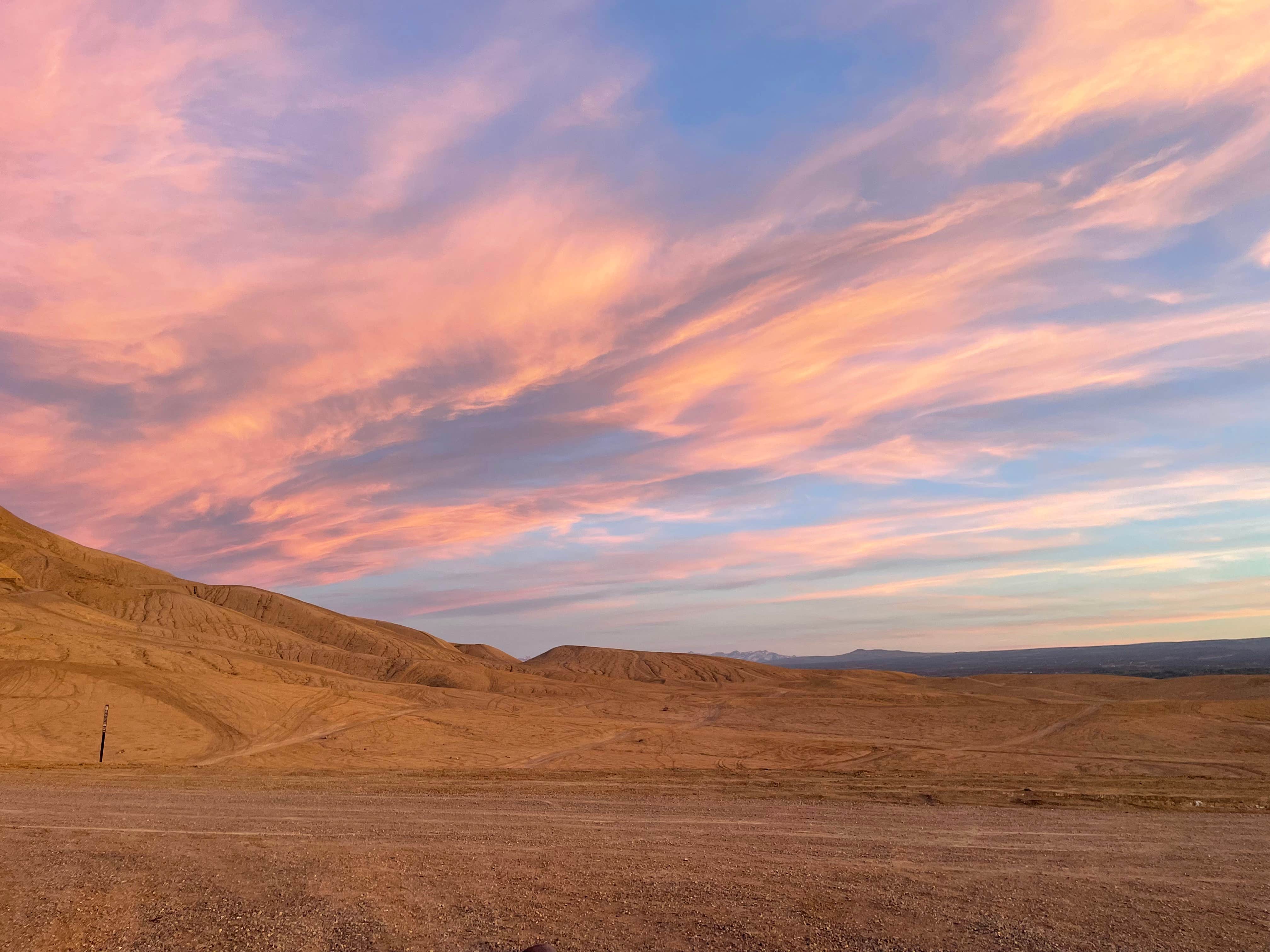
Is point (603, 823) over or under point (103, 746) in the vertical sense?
under

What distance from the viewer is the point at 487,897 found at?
34.4 ft

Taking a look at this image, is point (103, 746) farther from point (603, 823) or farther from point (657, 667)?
point (657, 667)

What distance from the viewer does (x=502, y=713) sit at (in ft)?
154

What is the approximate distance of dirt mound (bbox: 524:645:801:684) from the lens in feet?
305

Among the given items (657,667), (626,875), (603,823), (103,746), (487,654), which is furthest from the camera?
(487,654)

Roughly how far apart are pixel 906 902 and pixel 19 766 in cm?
2785

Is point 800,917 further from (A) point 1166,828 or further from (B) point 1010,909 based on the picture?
(A) point 1166,828

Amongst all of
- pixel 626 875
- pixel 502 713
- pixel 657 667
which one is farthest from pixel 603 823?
pixel 657 667

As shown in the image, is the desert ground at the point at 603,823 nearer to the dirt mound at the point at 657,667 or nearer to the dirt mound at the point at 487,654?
the dirt mound at the point at 657,667

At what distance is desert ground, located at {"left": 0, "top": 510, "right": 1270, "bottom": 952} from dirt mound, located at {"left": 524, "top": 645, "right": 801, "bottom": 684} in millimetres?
46133

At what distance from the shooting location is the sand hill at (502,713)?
102 ft

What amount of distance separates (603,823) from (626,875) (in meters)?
4.27

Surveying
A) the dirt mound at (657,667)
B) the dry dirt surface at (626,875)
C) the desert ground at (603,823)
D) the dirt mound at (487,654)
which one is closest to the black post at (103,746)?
the desert ground at (603,823)

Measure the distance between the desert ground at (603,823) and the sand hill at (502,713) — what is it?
0.95 feet
